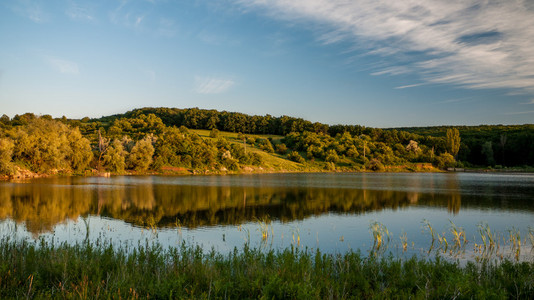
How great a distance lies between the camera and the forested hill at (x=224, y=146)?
5609cm

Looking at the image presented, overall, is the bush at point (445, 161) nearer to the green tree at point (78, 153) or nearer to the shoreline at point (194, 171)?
the shoreline at point (194, 171)

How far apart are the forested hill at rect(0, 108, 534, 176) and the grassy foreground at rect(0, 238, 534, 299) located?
4840 cm

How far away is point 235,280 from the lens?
7887 mm

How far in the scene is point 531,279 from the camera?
8.16 meters

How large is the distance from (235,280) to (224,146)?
3062 inches

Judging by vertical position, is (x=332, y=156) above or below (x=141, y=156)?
below

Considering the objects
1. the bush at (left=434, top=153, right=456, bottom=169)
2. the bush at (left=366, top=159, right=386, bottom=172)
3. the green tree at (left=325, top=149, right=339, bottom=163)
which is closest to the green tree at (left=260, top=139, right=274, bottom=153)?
the green tree at (left=325, top=149, right=339, bottom=163)

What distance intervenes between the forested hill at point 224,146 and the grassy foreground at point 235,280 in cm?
4840

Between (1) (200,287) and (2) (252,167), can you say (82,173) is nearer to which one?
(2) (252,167)

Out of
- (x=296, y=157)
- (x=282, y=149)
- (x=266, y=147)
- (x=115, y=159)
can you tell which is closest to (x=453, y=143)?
(x=296, y=157)

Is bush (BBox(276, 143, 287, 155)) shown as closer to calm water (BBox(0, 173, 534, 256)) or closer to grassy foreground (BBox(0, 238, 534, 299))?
calm water (BBox(0, 173, 534, 256))

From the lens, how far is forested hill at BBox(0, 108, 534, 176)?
184 ft

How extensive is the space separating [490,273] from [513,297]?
162cm

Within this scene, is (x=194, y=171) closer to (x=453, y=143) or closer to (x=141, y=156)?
(x=141, y=156)
